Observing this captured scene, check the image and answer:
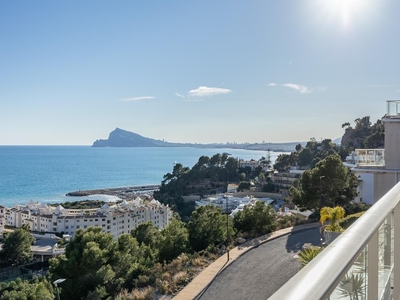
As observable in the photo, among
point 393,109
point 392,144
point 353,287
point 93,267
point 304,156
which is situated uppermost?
point 393,109

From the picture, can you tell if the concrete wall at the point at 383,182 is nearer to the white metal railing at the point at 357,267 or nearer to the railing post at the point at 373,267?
the white metal railing at the point at 357,267

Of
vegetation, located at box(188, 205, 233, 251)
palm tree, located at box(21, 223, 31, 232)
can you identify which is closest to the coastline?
palm tree, located at box(21, 223, 31, 232)

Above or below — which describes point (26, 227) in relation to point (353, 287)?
below

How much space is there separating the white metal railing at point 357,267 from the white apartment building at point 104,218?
4216 cm

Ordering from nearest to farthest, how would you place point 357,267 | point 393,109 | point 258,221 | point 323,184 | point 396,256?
1. point 357,267
2. point 396,256
3. point 393,109
4. point 258,221
5. point 323,184

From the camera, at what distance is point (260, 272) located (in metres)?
10.4

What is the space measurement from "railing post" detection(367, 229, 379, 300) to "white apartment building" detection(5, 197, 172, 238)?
42.5m

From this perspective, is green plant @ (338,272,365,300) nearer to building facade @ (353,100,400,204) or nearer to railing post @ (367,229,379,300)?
railing post @ (367,229,379,300)

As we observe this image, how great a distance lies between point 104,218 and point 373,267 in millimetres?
44187

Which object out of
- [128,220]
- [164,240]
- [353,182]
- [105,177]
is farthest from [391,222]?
[105,177]

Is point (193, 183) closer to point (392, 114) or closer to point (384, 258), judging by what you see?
point (392, 114)

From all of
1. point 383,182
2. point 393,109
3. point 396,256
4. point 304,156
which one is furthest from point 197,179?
point 396,256

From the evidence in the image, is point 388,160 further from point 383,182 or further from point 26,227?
point 26,227

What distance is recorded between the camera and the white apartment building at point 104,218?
43.2m
